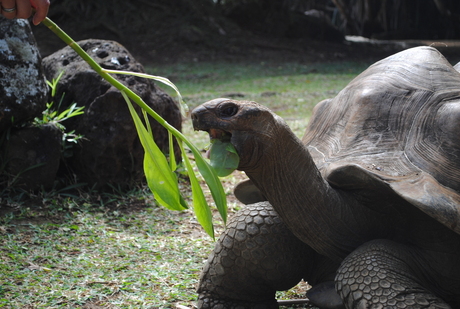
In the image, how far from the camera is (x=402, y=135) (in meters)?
1.67

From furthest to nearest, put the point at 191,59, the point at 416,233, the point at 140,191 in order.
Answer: the point at 191,59, the point at 140,191, the point at 416,233

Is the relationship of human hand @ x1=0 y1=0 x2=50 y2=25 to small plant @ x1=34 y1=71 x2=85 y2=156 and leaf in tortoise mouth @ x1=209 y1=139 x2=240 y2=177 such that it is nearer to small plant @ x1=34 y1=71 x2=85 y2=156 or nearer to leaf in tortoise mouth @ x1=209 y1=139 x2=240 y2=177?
leaf in tortoise mouth @ x1=209 y1=139 x2=240 y2=177

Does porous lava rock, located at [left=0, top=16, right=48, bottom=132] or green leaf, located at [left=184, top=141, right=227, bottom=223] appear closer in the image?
green leaf, located at [left=184, top=141, right=227, bottom=223]

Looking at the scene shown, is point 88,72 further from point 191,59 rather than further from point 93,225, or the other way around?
point 191,59

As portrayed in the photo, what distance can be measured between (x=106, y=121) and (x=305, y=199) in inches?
68.6

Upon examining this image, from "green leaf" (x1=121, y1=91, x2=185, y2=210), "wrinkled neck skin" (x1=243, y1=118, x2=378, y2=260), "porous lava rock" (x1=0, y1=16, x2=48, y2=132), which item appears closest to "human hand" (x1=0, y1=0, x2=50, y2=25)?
"green leaf" (x1=121, y1=91, x2=185, y2=210)

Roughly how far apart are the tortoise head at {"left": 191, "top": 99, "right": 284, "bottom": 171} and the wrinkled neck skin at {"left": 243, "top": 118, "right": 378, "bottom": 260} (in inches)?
1.1

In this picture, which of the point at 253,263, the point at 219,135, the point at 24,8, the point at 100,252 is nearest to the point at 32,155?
the point at 100,252

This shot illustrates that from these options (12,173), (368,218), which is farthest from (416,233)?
(12,173)

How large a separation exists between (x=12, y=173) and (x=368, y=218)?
1972 mm

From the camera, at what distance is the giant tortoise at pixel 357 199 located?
4.77 ft

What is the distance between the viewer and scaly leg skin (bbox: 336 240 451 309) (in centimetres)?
146

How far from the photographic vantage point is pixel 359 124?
1.74 meters

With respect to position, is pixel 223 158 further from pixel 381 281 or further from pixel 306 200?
pixel 381 281
